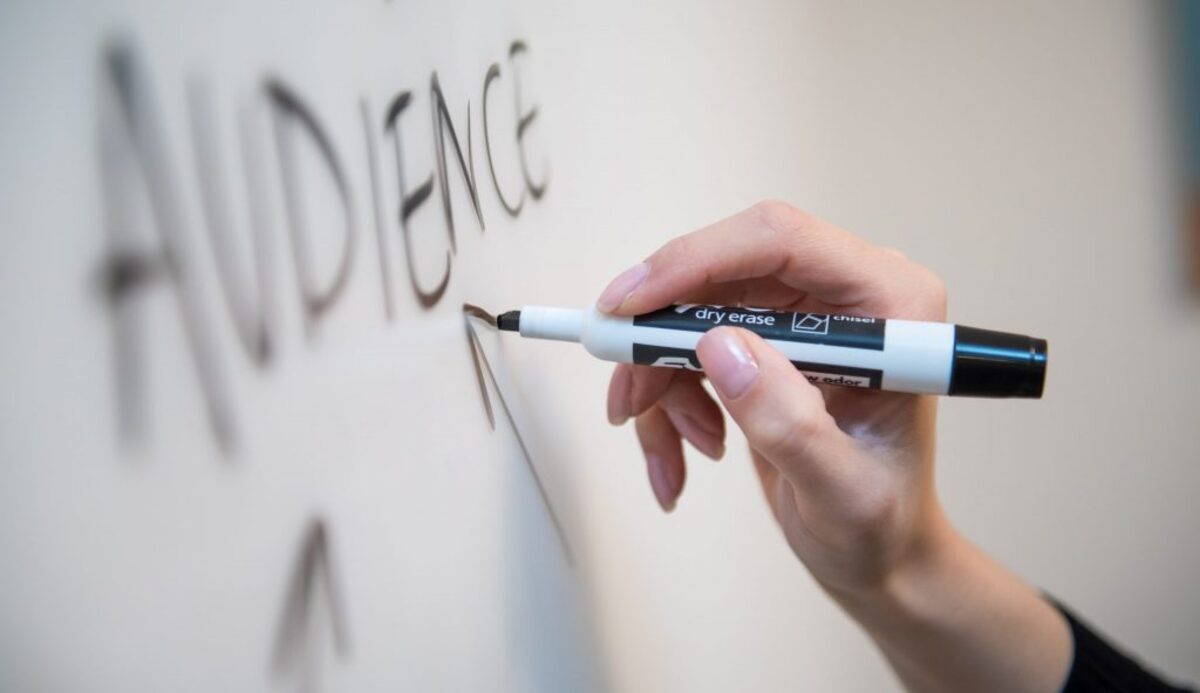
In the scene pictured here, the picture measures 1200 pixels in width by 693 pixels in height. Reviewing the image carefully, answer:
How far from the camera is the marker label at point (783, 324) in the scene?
26cm

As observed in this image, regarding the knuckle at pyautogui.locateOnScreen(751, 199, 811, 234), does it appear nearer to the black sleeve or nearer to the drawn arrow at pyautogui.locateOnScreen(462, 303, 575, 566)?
the drawn arrow at pyautogui.locateOnScreen(462, 303, 575, 566)

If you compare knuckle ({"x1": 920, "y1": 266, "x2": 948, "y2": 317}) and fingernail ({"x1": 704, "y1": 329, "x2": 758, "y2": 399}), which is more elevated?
knuckle ({"x1": 920, "y1": 266, "x2": 948, "y2": 317})

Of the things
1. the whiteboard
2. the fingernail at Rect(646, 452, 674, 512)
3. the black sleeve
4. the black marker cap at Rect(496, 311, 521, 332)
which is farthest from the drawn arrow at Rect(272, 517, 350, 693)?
the black sleeve

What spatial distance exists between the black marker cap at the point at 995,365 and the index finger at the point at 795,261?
2.3 inches

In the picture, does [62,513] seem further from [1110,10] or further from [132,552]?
[1110,10]

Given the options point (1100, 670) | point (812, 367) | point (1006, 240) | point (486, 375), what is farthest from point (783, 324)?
point (1006, 240)

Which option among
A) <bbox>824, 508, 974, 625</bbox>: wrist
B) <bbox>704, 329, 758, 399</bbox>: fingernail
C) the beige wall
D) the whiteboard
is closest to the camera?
the whiteboard

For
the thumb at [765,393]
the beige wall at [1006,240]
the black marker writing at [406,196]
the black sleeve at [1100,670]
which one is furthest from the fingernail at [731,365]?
the black sleeve at [1100,670]

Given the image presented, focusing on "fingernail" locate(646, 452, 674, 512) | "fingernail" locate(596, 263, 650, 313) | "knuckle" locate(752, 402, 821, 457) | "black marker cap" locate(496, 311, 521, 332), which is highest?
"fingernail" locate(596, 263, 650, 313)

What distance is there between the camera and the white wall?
0.14 meters

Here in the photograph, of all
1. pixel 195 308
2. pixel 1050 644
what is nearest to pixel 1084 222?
pixel 1050 644

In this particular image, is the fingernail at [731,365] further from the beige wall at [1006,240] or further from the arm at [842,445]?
the beige wall at [1006,240]

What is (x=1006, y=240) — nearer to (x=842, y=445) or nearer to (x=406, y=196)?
(x=842, y=445)

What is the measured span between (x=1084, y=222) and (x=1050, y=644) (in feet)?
1.90
